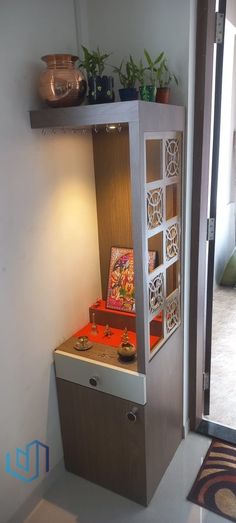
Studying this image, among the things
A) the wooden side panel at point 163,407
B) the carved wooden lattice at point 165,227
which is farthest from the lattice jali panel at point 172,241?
the wooden side panel at point 163,407

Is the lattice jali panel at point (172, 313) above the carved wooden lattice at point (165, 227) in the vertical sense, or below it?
below

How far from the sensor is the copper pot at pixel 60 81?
143 cm

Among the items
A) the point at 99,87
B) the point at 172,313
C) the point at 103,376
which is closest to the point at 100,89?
the point at 99,87

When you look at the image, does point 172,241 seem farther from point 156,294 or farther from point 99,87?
point 99,87

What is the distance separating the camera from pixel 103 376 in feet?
5.47

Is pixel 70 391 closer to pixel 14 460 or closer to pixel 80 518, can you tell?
pixel 14 460

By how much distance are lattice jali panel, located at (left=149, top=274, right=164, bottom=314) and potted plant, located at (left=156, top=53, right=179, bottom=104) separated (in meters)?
0.73

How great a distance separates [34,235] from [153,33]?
3.24 feet

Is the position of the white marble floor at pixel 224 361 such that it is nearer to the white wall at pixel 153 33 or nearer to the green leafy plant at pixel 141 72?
the white wall at pixel 153 33

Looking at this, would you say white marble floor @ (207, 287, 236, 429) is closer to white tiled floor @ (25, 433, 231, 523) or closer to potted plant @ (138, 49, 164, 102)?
white tiled floor @ (25, 433, 231, 523)

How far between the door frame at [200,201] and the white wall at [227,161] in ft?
6.20

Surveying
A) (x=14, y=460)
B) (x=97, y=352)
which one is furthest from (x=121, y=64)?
(x=14, y=460)

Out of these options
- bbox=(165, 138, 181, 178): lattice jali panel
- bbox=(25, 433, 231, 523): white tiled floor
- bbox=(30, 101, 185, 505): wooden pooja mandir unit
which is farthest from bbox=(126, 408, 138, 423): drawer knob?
bbox=(165, 138, 181, 178): lattice jali panel

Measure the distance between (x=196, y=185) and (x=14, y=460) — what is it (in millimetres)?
1467
